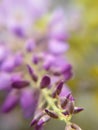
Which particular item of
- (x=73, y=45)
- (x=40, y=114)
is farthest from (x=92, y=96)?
(x=40, y=114)

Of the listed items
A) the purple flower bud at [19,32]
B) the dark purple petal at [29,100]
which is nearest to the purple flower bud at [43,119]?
the dark purple petal at [29,100]

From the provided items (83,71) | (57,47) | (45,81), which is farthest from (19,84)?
(83,71)

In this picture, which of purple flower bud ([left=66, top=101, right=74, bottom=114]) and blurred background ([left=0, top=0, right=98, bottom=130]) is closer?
purple flower bud ([left=66, top=101, right=74, bottom=114])

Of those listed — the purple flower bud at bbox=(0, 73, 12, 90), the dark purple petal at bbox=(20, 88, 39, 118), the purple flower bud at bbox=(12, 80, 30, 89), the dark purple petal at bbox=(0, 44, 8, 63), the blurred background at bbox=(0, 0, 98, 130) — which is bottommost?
the blurred background at bbox=(0, 0, 98, 130)

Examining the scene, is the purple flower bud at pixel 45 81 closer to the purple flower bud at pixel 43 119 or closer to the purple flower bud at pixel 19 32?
the purple flower bud at pixel 43 119

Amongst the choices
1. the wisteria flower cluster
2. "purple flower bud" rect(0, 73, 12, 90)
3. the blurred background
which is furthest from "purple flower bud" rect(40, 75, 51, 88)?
the blurred background

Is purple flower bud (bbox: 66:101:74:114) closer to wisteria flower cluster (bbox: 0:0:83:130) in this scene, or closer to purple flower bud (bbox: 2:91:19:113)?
wisteria flower cluster (bbox: 0:0:83:130)

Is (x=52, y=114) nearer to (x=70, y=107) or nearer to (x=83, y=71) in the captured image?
(x=70, y=107)
